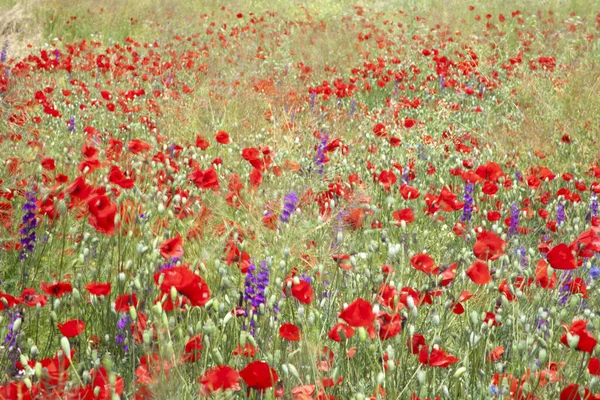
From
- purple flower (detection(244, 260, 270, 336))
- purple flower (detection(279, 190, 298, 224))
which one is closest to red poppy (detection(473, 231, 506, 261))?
purple flower (detection(244, 260, 270, 336))

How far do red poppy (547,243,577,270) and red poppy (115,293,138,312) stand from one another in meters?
1.14

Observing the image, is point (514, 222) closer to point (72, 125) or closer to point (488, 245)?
point (488, 245)

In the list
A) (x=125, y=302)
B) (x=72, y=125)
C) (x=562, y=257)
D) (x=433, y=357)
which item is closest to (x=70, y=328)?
(x=125, y=302)

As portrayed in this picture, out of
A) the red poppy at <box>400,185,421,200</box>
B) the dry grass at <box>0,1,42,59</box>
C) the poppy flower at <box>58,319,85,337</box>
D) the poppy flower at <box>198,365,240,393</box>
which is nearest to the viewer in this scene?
the poppy flower at <box>198,365,240,393</box>

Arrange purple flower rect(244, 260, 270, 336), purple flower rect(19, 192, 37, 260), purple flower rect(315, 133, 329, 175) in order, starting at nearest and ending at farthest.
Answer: purple flower rect(244, 260, 270, 336), purple flower rect(19, 192, 37, 260), purple flower rect(315, 133, 329, 175)

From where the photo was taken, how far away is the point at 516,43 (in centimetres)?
935

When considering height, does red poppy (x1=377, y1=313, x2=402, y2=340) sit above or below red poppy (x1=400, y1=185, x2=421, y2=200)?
above

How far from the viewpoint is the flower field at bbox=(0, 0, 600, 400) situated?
164cm

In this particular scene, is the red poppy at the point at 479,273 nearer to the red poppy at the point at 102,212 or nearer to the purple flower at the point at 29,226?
the red poppy at the point at 102,212

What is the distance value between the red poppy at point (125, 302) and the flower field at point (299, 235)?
0.02m

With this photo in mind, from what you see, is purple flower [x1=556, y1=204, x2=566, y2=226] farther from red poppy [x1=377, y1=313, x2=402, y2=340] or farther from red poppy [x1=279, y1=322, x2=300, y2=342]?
red poppy [x1=279, y1=322, x2=300, y2=342]

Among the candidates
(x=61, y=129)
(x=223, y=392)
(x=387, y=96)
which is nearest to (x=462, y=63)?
(x=387, y=96)

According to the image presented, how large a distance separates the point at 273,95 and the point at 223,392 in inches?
180

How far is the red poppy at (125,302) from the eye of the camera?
178 cm
